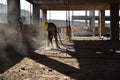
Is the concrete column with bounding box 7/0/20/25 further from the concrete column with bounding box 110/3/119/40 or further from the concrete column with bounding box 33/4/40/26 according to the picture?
the concrete column with bounding box 33/4/40/26

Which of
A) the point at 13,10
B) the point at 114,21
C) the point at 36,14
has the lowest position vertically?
the point at 114,21

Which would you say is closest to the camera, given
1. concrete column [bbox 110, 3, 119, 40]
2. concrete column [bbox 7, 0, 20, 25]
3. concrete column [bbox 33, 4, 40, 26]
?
concrete column [bbox 7, 0, 20, 25]

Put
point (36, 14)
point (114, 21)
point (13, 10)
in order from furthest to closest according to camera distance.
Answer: point (36, 14), point (114, 21), point (13, 10)

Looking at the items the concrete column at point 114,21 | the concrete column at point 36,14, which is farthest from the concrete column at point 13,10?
the concrete column at point 36,14

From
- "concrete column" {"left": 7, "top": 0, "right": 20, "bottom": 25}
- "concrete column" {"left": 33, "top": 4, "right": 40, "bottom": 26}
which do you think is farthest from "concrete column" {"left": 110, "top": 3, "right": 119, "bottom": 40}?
"concrete column" {"left": 7, "top": 0, "right": 20, "bottom": 25}

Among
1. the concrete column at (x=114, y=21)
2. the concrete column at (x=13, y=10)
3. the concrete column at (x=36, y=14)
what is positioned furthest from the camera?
the concrete column at (x=36, y=14)

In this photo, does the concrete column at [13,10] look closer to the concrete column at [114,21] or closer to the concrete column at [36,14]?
the concrete column at [114,21]

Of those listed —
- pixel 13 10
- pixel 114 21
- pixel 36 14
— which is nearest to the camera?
pixel 13 10

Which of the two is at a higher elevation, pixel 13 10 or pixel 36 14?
pixel 36 14

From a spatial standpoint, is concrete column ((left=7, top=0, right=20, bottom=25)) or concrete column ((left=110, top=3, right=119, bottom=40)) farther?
concrete column ((left=110, top=3, right=119, bottom=40))

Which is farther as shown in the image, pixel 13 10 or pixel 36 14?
pixel 36 14

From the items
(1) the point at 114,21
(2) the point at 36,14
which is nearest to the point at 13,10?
(1) the point at 114,21

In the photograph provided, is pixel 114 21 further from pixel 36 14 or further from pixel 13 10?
pixel 13 10

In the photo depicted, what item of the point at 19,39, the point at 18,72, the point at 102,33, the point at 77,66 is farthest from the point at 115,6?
the point at 18,72
